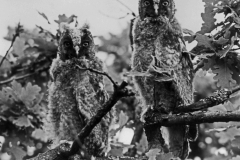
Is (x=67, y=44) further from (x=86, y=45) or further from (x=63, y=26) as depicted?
(x=63, y=26)

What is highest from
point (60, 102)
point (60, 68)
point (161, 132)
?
point (60, 68)

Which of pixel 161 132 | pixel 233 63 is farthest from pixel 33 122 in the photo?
pixel 233 63

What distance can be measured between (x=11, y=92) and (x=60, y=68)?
0.56 metres

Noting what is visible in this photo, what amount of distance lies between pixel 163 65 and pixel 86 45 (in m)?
0.84

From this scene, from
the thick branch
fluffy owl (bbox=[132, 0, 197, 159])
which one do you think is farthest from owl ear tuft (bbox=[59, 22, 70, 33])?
the thick branch

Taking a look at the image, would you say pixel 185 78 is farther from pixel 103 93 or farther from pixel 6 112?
pixel 6 112

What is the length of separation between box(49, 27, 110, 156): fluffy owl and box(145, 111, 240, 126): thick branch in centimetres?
62

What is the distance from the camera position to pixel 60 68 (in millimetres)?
3805

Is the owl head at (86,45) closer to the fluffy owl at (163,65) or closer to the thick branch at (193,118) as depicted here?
the fluffy owl at (163,65)

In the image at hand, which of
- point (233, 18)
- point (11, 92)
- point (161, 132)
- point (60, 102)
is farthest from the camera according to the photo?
point (11, 92)

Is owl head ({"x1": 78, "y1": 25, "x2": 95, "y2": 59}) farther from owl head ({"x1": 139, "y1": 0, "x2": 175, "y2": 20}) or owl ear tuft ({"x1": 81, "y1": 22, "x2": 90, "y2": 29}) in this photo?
owl head ({"x1": 139, "y1": 0, "x2": 175, "y2": 20})

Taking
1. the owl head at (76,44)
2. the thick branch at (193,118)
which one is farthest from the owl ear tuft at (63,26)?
the thick branch at (193,118)

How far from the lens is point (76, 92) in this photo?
12.2ft

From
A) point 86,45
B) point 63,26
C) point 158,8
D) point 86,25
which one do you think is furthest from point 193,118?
point 63,26
